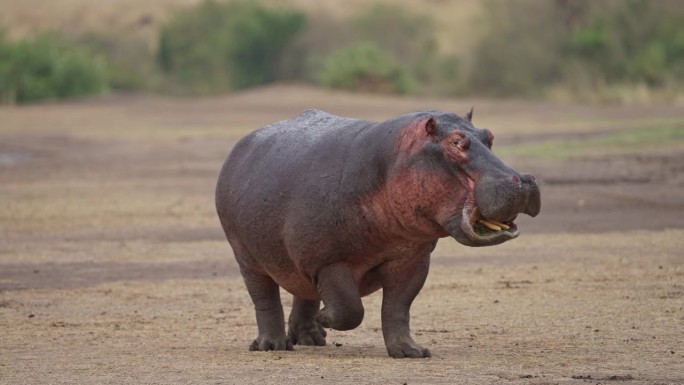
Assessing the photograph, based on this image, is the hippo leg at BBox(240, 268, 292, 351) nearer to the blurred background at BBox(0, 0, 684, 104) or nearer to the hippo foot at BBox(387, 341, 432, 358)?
the hippo foot at BBox(387, 341, 432, 358)

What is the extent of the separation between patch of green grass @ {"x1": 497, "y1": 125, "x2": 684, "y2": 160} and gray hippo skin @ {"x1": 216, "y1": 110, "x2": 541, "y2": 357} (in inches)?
656

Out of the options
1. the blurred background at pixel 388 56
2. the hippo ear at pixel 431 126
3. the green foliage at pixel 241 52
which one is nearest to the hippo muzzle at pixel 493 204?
the hippo ear at pixel 431 126

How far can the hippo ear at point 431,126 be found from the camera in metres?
8.24

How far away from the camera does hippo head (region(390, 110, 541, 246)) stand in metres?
7.87

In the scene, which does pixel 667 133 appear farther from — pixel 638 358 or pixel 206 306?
pixel 638 358

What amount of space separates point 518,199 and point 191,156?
22126 mm

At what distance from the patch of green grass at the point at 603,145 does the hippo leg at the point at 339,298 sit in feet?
57.7

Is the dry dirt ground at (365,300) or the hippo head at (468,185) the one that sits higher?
the hippo head at (468,185)

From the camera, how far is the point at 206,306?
470 inches

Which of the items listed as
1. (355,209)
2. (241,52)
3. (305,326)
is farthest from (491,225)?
(241,52)

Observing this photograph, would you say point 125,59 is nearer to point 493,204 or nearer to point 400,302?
point 400,302

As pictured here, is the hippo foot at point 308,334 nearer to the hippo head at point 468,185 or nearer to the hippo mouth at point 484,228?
the hippo head at point 468,185

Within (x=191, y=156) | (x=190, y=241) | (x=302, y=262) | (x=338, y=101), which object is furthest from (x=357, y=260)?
(x=338, y=101)

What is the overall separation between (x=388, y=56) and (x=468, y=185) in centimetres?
5850
